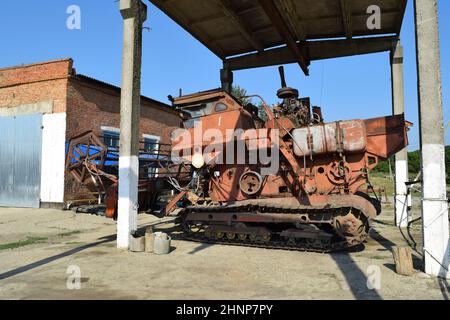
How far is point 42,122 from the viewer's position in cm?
1553

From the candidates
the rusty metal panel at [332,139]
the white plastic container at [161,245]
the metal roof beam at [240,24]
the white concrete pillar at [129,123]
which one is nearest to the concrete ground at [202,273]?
the white plastic container at [161,245]

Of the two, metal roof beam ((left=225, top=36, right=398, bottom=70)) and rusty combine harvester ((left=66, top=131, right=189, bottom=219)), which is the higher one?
metal roof beam ((left=225, top=36, right=398, bottom=70))

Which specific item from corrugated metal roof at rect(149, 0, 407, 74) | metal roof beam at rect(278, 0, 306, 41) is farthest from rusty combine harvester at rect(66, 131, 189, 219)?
metal roof beam at rect(278, 0, 306, 41)

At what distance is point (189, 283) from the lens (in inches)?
211

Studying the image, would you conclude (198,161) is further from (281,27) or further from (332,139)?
(281,27)

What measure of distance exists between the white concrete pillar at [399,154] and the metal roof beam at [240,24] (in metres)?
4.57

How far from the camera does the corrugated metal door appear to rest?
15.6 m

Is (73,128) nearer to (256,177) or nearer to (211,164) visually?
(211,164)

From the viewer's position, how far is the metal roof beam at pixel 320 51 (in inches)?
449

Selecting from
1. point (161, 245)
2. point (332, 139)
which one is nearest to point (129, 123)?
point (161, 245)

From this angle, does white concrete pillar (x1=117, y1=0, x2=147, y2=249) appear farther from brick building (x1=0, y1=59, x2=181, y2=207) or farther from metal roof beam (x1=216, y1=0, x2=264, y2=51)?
brick building (x1=0, y1=59, x2=181, y2=207)

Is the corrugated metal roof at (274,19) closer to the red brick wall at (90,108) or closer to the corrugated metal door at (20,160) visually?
the red brick wall at (90,108)

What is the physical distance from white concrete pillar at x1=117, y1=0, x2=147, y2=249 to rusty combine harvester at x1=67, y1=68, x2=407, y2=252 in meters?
1.11
